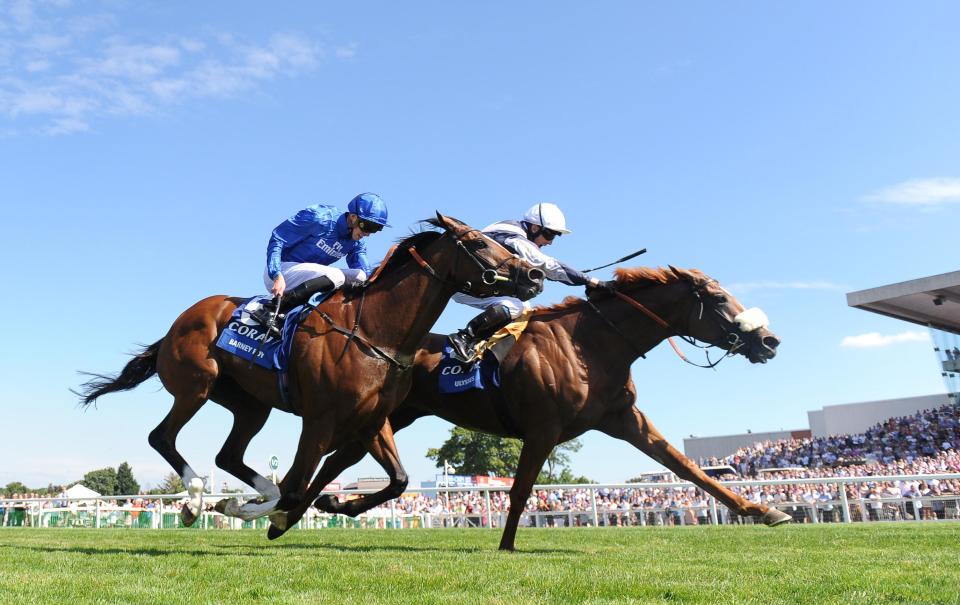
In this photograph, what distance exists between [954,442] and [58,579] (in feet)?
108

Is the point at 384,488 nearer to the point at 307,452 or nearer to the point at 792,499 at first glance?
the point at 307,452

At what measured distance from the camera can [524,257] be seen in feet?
25.0

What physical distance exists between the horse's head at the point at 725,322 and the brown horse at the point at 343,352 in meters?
2.51

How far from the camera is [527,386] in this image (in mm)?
7539

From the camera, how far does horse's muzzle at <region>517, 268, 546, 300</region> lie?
6258 mm

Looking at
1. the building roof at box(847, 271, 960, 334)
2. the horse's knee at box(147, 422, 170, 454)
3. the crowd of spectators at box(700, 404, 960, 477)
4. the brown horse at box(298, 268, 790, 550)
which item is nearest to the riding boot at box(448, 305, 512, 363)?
the brown horse at box(298, 268, 790, 550)

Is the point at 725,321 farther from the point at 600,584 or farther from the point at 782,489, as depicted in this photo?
the point at 782,489

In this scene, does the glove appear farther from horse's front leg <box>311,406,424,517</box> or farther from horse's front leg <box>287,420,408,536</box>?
horse's front leg <box>287,420,408,536</box>

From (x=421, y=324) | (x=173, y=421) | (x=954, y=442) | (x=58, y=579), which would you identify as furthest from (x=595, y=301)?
(x=954, y=442)

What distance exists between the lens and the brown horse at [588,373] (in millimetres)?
7434

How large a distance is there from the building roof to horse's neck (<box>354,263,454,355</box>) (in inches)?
1263

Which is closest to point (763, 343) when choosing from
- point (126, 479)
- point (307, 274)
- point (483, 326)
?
point (483, 326)

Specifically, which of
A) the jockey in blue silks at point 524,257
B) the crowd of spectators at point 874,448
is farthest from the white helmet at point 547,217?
the crowd of spectators at point 874,448

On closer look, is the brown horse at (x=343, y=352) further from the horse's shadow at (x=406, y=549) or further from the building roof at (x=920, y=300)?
the building roof at (x=920, y=300)
